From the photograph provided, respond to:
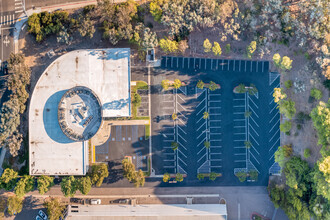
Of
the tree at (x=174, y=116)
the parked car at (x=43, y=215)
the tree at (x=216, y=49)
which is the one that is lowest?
the parked car at (x=43, y=215)

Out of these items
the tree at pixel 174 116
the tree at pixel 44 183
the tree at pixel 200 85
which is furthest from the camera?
the tree at pixel 174 116

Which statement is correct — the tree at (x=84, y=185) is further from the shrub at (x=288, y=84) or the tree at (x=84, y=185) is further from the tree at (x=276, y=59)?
the shrub at (x=288, y=84)

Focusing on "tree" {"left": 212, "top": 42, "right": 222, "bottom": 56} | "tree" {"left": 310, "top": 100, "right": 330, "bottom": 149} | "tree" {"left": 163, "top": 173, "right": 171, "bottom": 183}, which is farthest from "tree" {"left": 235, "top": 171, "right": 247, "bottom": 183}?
"tree" {"left": 212, "top": 42, "right": 222, "bottom": 56}

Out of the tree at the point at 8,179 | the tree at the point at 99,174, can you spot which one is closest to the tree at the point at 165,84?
the tree at the point at 99,174

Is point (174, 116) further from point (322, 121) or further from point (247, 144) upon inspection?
point (322, 121)

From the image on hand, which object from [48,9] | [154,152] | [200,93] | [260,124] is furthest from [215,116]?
[48,9]

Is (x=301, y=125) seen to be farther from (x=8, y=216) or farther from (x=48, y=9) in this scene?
(x=8, y=216)

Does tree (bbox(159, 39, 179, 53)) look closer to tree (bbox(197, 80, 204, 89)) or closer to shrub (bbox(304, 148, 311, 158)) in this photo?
tree (bbox(197, 80, 204, 89))
